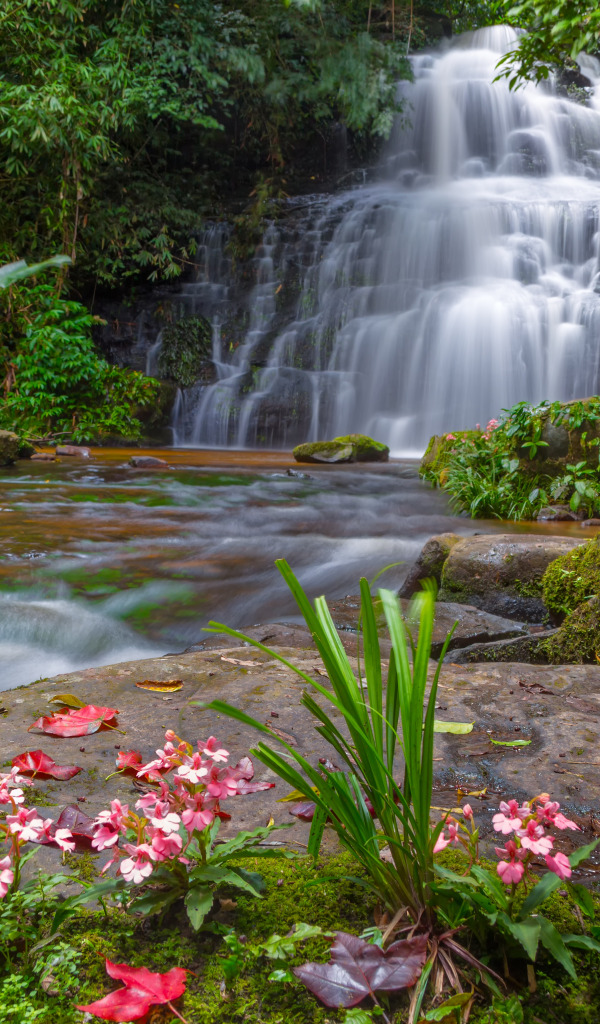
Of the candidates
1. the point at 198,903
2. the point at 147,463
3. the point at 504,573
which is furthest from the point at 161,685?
the point at 147,463

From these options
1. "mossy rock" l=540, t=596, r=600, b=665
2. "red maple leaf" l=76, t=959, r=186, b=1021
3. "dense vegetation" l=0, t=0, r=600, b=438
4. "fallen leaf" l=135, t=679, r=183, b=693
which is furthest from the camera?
"dense vegetation" l=0, t=0, r=600, b=438

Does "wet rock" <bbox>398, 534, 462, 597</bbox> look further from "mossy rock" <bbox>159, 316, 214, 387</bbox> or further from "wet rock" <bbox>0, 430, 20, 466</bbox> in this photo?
"mossy rock" <bbox>159, 316, 214, 387</bbox>

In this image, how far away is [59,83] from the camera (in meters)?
12.1

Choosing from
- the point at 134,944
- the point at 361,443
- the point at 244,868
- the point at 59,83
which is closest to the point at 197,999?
the point at 134,944

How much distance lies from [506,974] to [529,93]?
998 inches

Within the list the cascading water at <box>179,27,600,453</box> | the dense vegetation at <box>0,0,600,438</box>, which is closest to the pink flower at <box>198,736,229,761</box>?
the cascading water at <box>179,27,600,453</box>

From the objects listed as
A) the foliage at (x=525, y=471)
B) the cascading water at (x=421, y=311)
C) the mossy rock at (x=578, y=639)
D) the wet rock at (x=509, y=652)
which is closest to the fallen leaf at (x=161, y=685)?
the wet rock at (x=509, y=652)

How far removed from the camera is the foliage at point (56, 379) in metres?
13.1

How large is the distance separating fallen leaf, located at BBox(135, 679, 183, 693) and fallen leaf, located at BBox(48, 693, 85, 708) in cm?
24

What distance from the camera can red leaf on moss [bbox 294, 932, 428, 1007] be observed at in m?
0.95

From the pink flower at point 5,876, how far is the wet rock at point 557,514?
6220mm

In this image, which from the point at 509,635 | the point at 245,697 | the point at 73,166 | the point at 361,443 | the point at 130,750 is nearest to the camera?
the point at 130,750

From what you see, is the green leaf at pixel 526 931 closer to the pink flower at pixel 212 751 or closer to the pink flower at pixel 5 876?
the pink flower at pixel 212 751

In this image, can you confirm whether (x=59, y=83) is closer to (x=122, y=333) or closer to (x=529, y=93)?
(x=122, y=333)
